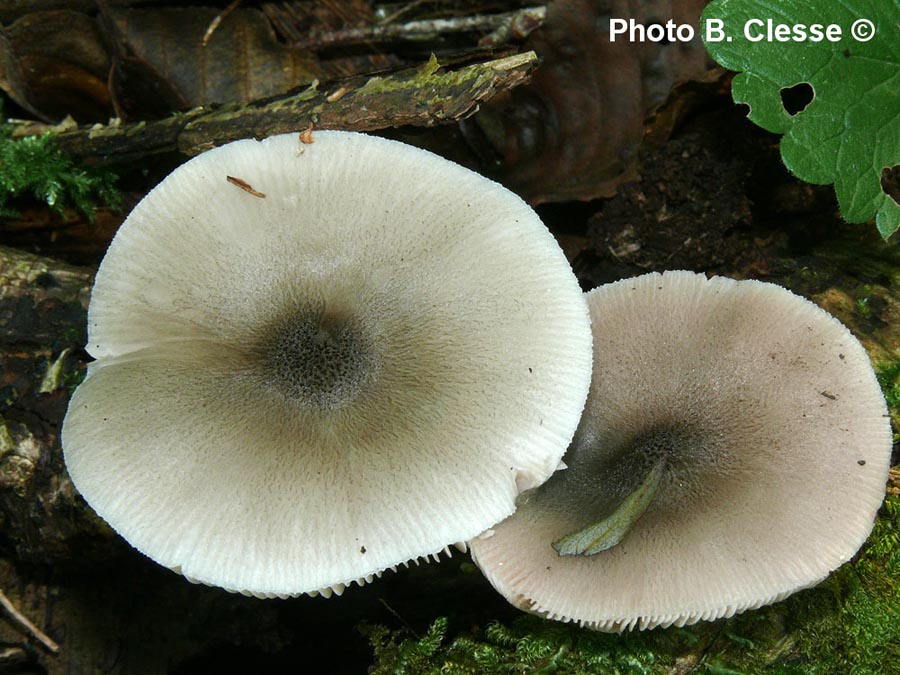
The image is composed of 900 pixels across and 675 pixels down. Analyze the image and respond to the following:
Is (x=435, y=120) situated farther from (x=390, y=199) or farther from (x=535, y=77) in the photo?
(x=535, y=77)

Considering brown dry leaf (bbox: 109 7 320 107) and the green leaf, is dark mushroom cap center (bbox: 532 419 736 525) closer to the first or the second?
the green leaf

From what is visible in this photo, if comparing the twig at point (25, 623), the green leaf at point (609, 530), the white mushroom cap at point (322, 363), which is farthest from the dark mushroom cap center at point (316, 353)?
the twig at point (25, 623)

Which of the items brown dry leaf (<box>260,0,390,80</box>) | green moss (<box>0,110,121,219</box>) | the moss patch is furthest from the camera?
brown dry leaf (<box>260,0,390,80</box>)

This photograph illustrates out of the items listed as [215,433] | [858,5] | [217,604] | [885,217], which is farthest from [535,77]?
[217,604]

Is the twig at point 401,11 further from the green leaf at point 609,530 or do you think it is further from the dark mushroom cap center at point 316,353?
the green leaf at point 609,530

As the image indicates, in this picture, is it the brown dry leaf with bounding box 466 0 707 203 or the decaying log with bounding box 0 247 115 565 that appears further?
the brown dry leaf with bounding box 466 0 707 203

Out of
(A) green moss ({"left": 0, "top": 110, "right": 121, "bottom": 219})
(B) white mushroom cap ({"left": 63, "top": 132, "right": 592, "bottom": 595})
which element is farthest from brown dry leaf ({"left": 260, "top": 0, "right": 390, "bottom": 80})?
(B) white mushroom cap ({"left": 63, "top": 132, "right": 592, "bottom": 595})

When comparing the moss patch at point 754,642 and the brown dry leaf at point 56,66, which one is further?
the brown dry leaf at point 56,66
